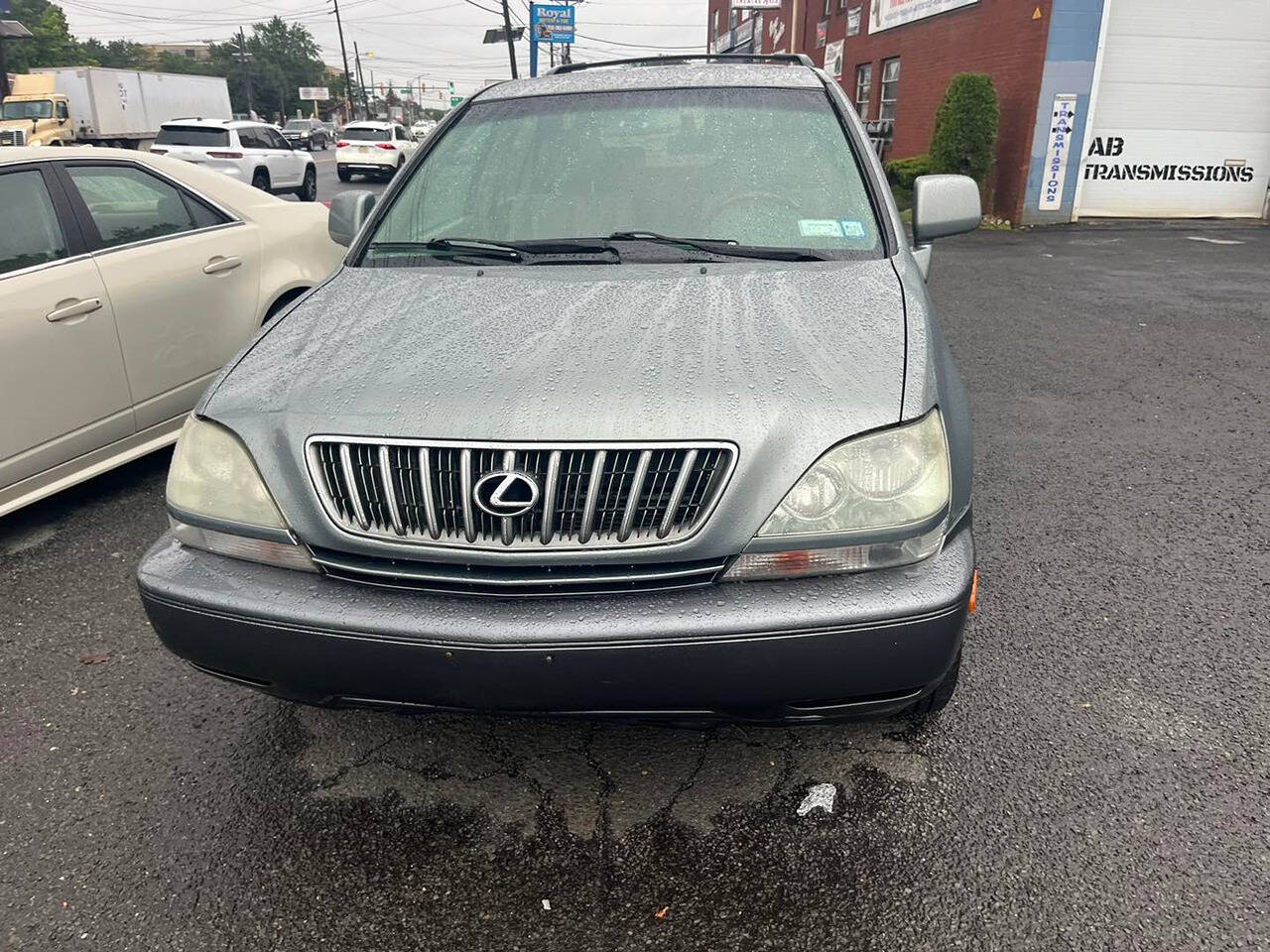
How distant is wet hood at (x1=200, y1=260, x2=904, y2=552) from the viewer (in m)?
1.93

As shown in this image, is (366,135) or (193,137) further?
(366,135)

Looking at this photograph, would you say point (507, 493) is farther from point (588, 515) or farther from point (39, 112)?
point (39, 112)

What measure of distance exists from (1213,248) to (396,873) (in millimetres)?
13521

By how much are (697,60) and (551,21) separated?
3770cm

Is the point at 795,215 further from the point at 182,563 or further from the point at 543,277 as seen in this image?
the point at 182,563

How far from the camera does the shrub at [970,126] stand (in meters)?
14.5

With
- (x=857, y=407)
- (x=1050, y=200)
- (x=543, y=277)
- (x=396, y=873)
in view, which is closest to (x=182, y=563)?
(x=396, y=873)

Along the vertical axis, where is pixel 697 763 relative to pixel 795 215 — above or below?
below

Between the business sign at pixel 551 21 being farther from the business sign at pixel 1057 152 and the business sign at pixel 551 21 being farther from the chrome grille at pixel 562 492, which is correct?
the chrome grille at pixel 562 492

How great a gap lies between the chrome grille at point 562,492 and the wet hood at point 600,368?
0.11 ft

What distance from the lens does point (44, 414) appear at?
12.1 feet

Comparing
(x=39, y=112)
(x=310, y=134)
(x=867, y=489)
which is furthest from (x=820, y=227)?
(x=310, y=134)

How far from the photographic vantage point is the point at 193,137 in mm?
19328

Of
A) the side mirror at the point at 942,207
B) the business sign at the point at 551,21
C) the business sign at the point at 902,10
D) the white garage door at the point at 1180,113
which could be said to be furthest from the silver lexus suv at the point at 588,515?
the business sign at the point at 551,21
